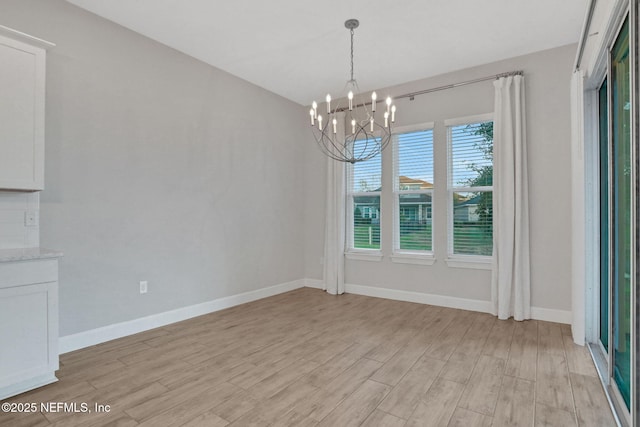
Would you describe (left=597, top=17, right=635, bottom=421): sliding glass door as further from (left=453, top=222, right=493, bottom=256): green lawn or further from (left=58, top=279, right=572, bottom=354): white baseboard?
(left=453, top=222, right=493, bottom=256): green lawn

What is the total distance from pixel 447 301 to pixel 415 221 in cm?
111

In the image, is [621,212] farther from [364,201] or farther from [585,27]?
[364,201]

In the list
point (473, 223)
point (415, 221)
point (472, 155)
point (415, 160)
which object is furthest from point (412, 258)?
point (472, 155)

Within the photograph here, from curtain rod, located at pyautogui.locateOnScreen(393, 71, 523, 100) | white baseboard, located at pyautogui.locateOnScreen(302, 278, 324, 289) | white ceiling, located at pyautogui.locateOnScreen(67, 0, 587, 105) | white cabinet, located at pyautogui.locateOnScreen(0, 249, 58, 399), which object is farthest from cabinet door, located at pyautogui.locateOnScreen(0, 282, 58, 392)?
curtain rod, located at pyautogui.locateOnScreen(393, 71, 523, 100)

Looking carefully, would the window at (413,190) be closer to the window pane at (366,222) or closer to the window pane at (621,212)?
the window pane at (366,222)

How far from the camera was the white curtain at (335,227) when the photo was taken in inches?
200

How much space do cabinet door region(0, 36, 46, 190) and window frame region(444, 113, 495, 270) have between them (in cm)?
414

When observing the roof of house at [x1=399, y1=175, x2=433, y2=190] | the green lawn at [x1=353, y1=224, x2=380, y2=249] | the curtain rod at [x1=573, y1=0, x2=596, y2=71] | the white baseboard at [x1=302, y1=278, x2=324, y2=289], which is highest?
the curtain rod at [x1=573, y1=0, x2=596, y2=71]

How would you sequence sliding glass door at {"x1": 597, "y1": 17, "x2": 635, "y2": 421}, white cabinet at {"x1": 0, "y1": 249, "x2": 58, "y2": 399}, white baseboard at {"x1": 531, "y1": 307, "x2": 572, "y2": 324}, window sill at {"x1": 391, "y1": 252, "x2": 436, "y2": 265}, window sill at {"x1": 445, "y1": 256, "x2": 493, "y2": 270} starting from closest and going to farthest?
1. sliding glass door at {"x1": 597, "y1": 17, "x2": 635, "y2": 421}
2. white cabinet at {"x1": 0, "y1": 249, "x2": 58, "y2": 399}
3. white baseboard at {"x1": 531, "y1": 307, "x2": 572, "y2": 324}
4. window sill at {"x1": 445, "y1": 256, "x2": 493, "y2": 270}
5. window sill at {"x1": 391, "y1": 252, "x2": 436, "y2": 265}

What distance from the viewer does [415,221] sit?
4.64m

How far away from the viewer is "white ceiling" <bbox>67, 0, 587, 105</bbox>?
294cm

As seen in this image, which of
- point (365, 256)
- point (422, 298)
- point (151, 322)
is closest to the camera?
point (151, 322)

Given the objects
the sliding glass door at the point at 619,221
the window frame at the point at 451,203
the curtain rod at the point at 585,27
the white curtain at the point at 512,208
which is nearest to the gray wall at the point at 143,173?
the window frame at the point at 451,203

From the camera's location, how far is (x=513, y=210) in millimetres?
3752
